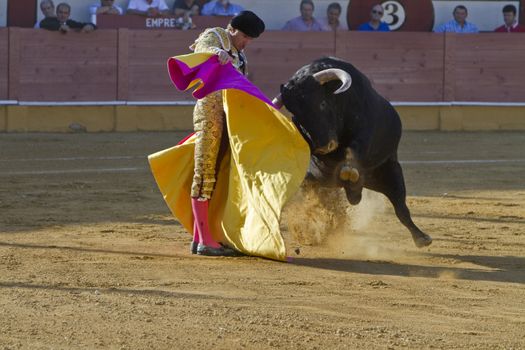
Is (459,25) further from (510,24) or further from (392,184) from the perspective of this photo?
(392,184)

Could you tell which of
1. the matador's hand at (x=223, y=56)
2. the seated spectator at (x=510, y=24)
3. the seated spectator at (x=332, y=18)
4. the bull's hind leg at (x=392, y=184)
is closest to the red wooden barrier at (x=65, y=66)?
the seated spectator at (x=332, y=18)

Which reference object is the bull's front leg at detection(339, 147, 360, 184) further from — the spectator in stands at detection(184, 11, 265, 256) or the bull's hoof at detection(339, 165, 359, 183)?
the spectator in stands at detection(184, 11, 265, 256)

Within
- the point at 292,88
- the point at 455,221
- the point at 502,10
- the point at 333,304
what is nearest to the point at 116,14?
the point at 502,10

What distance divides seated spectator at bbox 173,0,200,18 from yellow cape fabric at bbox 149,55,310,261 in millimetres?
6774

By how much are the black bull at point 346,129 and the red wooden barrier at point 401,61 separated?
6.74 m

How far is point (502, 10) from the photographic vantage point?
13602mm

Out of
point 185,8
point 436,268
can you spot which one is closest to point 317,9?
point 185,8

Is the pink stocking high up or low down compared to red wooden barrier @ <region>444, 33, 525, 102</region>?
down

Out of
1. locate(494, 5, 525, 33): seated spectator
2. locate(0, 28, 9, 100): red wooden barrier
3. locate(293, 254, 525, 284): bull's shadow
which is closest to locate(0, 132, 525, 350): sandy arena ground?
locate(293, 254, 525, 284): bull's shadow

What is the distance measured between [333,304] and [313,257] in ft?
3.78

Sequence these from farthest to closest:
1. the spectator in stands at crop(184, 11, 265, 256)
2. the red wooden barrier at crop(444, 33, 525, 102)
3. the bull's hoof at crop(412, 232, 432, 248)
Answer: the red wooden barrier at crop(444, 33, 525, 102)
the bull's hoof at crop(412, 232, 432, 248)
the spectator in stands at crop(184, 11, 265, 256)

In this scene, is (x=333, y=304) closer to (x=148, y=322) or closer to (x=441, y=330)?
(x=441, y=330)

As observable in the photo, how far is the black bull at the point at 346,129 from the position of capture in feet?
16.9

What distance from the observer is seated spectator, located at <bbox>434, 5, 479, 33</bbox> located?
12.9 meters
